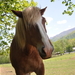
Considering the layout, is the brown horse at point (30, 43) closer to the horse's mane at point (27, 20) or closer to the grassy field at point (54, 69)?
the horse's mane at point (27, 20)

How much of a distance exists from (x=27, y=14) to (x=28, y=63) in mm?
214

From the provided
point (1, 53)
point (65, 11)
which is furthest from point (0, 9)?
point (1, 53)

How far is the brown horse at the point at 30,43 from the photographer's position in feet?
1.40

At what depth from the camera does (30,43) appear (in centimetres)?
47

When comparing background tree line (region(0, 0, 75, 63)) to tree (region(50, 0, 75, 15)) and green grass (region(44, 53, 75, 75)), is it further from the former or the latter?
green grass (region(44, 53, 75, 75))

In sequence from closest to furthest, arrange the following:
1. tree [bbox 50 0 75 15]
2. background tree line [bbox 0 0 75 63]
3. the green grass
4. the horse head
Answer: the horse head < tree [bbox 50 0 75 15] < background tree line [bbox 0 0 75 63] < the green grass

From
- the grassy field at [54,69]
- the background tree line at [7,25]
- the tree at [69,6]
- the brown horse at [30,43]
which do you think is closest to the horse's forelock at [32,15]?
the brown horse at [30,43]

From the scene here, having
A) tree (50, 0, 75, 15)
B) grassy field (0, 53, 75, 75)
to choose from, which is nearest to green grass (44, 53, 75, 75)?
grassy field (0, 53, 75, 75)

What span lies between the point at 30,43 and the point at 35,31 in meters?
0.05

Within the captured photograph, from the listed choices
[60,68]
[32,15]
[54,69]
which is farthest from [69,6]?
[60,68]

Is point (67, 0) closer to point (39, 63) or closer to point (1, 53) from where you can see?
point (39, 63)

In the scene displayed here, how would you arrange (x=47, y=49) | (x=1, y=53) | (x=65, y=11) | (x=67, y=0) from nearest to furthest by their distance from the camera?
(x=47, y=49) < (x=67, y=0) < (x=65, y=11) < (x=1, y=53)

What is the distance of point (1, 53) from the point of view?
221 centimetres

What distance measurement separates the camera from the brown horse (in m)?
0.43
